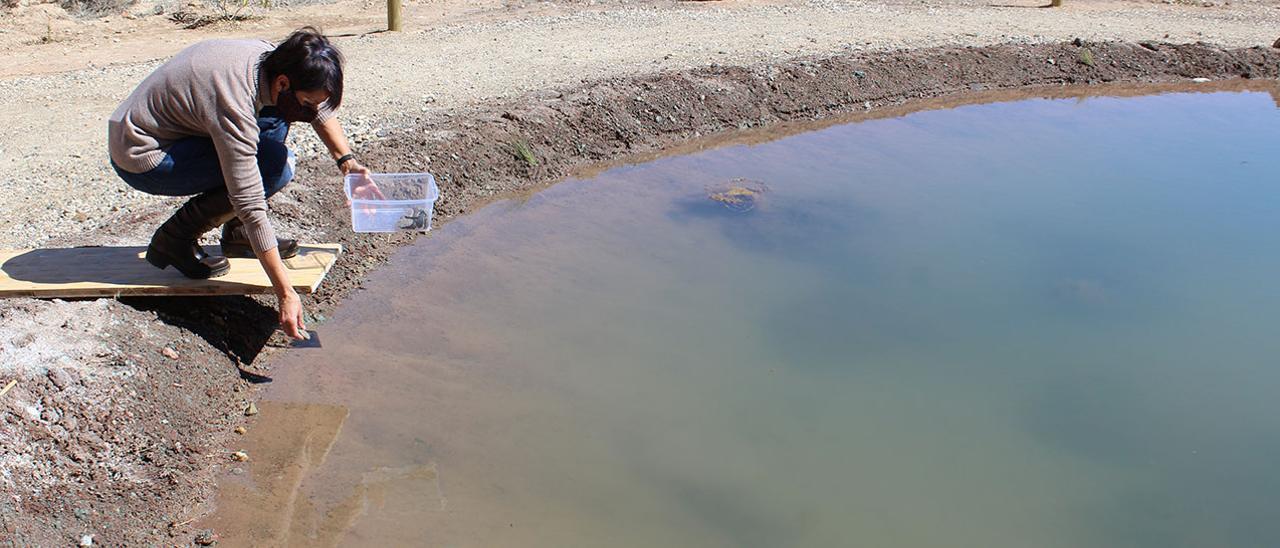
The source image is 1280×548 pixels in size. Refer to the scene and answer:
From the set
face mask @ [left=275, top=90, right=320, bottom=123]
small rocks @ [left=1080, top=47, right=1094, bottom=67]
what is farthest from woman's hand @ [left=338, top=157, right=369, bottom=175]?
small rocks @ [left=1080, top=47, right=1094, bottom=67]

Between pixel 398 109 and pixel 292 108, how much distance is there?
9.79 ft

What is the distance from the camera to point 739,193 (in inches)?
228

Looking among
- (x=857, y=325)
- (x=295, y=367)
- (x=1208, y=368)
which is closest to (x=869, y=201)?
(x=857, y=325)

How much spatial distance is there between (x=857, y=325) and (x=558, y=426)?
1.40 metres

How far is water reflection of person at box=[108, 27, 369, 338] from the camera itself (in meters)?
3.09

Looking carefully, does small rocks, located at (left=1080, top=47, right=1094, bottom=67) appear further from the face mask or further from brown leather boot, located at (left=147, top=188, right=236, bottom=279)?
brown leather boot, located at (left=147, top=188, right=236, bottom=279)

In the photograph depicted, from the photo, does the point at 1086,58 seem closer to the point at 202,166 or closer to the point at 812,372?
the point at 812,372

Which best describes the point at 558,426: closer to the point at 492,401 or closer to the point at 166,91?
the point at 492,401

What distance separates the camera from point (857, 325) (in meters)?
4.37

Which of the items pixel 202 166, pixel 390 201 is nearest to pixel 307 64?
pixel 202 166

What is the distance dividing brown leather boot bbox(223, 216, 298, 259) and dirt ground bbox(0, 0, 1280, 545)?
Result: 7.7 inches

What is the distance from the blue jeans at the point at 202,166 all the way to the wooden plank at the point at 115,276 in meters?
0.33

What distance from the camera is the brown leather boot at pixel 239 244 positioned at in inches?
153

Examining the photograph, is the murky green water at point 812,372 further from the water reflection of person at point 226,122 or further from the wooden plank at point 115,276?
the water reflection of person at point 226,122
